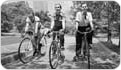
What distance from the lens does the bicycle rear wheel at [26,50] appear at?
4.87 m

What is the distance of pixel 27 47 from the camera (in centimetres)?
494

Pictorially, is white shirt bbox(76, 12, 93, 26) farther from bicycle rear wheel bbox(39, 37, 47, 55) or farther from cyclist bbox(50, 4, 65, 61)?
bicycle rear wheel bbox(39, 37, 47, 55)

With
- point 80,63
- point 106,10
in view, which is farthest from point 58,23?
point 106,10

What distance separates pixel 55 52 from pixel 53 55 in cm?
6

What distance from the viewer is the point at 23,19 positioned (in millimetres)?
4930

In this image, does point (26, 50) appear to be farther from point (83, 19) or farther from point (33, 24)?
point (83, 19)

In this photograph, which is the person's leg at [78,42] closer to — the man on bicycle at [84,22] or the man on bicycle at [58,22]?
the man on bicycle at [84,22]

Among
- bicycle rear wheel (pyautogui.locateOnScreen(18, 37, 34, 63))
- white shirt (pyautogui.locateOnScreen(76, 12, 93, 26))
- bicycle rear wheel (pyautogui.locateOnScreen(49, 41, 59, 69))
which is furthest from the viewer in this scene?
bicycle rear wheel (pyautogui.locateOnScreen(18, 37, 34, 63))

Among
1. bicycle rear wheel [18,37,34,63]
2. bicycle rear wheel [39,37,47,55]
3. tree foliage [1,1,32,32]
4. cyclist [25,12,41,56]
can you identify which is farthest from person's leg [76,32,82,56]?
tree foliage [1,1,32,32]

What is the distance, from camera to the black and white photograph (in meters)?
4.81

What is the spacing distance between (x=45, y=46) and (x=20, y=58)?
1.69ft

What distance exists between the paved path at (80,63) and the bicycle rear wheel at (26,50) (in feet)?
0.35

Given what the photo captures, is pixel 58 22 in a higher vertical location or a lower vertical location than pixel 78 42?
higher

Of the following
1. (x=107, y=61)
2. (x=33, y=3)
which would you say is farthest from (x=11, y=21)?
(x=107, y=61)
